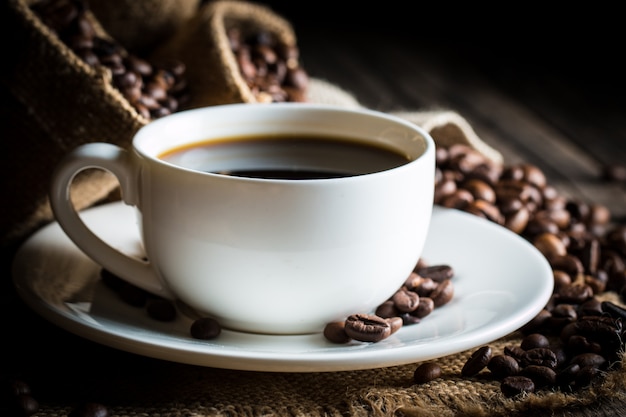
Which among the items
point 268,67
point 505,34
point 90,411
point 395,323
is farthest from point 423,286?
point 505,34

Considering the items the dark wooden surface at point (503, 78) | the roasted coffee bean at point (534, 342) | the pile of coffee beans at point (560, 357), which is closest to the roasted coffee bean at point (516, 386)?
the pile of coffee beans at point (560, 357)

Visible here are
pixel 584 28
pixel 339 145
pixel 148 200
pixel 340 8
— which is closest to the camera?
pixel 148 200

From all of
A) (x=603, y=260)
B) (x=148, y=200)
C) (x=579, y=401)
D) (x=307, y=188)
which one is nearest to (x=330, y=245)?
(x=307, y=188)

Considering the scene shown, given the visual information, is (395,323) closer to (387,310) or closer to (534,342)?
(387,310)

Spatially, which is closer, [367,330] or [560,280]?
[367,330]

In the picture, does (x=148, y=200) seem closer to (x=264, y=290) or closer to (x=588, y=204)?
(x=264, y=290)

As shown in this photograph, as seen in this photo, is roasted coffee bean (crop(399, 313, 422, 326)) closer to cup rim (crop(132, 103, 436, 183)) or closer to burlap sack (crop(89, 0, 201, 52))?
cup rim (crop(132, 103, 436, 183))

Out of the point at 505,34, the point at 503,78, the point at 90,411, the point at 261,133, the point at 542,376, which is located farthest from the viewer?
the point at 505,34
